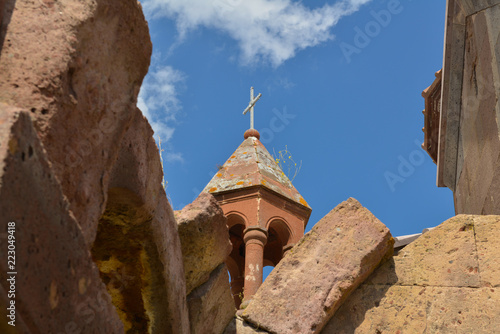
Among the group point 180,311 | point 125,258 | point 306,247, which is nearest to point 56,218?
point 125,258

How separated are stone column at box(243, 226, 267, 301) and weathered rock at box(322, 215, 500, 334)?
3903mm

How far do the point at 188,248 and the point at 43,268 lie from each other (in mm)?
1593

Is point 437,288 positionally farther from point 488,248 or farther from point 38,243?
point 38,243

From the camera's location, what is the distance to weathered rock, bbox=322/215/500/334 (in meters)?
3.04

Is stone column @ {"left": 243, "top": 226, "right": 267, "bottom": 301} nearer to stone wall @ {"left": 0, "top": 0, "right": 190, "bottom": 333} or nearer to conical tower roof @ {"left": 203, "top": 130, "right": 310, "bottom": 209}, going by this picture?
conical tower roof @ {"left": 203, "top": 130, "right": 310, "bottom": 209}

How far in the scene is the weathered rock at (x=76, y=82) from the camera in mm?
1729

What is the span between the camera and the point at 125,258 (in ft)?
8.68

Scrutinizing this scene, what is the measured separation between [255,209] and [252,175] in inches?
21.8

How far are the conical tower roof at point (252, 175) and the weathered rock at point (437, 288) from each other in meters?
4.85

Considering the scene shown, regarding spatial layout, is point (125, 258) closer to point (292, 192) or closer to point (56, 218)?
point (56, 218)

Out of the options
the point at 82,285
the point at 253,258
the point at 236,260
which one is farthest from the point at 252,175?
the point at 82,285

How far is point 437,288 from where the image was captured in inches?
126

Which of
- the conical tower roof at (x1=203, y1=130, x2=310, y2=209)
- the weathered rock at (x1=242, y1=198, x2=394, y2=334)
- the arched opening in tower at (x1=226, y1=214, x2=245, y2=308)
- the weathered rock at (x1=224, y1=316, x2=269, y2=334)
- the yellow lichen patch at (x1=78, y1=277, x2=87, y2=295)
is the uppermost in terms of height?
the conical tower roof at (x1=203, y1=130, x2=310, y2=209)

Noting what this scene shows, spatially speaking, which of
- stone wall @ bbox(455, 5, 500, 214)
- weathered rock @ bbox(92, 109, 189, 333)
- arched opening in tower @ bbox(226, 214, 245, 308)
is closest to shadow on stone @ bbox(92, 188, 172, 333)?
weathered rock @ bbox(92, 109, 189, 333)
